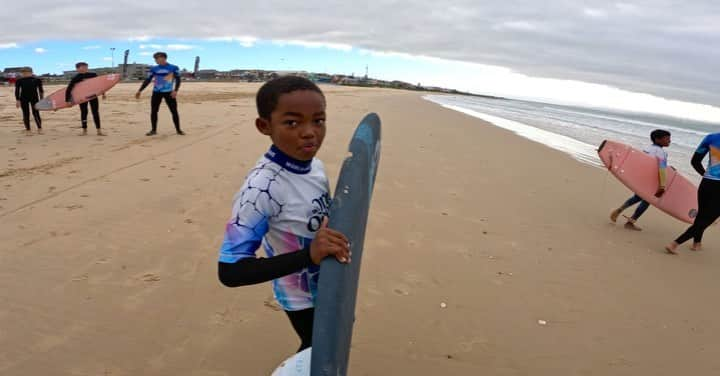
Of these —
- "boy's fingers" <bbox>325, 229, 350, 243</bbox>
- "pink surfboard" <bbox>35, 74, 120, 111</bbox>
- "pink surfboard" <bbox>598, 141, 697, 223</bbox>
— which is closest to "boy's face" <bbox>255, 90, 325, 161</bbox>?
"boy's fingers" <bbox>325, 229, 350, 243</bbox>


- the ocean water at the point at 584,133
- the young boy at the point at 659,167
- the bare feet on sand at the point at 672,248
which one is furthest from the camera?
the ocean water at the point at 584,133

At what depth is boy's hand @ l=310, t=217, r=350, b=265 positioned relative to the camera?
1223 mm

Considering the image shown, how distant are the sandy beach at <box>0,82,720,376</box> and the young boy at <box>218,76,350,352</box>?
1272 mm

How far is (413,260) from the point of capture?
3760mm

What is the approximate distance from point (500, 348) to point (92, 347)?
239cm

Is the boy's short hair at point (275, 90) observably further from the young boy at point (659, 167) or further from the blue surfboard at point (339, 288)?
the young boy at point (659, 167)

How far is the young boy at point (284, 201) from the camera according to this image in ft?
4.20

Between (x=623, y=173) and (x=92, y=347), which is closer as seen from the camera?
(x=92, y=347)

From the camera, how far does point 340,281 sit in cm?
123

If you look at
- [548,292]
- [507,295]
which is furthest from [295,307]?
[548,292]

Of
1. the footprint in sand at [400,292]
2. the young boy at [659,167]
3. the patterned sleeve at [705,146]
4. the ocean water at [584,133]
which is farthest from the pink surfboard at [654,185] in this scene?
the footprint in sand at [400,292]

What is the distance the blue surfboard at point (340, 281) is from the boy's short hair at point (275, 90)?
28cm

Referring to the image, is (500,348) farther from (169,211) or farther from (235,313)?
(169,211)

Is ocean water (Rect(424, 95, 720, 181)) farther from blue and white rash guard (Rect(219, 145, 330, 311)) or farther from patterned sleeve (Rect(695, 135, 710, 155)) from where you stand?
blue and white rash guard (Rect(219, 145, 330, 311))
